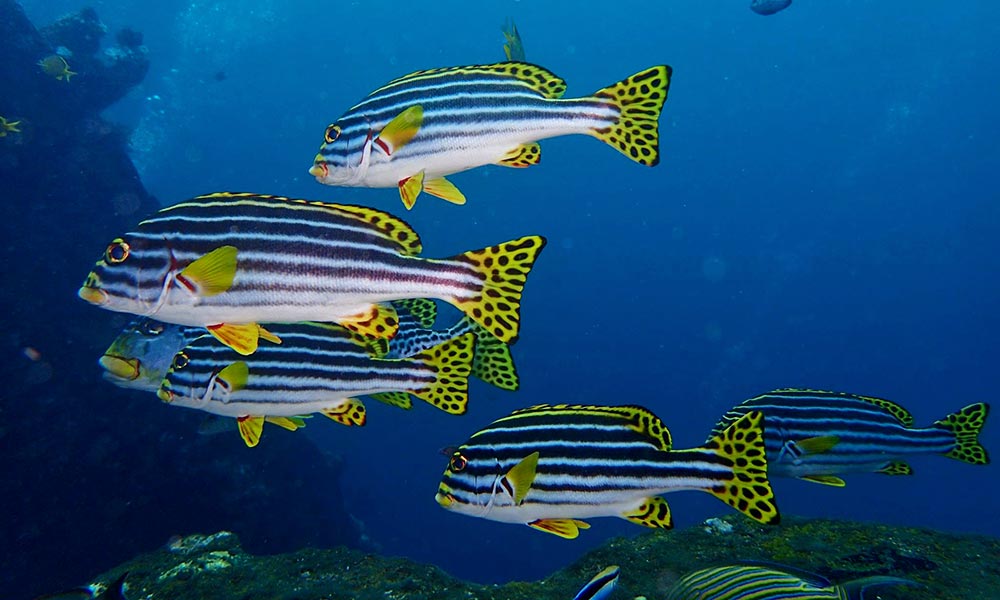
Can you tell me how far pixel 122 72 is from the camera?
74.4 ft

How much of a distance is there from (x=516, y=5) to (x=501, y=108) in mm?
107800

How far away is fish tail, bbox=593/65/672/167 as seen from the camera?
4.17 m

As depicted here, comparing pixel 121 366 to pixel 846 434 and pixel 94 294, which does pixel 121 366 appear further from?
pixel 846 434

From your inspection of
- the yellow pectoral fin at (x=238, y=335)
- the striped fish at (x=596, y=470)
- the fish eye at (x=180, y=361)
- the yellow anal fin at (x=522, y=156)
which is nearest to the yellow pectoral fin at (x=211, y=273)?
the yellow pectoral fin at (x=238, y=335)

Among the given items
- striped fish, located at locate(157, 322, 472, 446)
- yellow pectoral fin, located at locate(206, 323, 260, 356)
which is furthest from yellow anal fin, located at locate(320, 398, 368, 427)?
yellow pectoral fin, located at locate(206, 323, 260, 356)

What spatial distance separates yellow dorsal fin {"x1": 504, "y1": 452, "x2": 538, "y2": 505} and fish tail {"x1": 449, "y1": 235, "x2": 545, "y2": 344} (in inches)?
26.5

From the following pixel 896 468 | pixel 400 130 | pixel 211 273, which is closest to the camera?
pixel 211 273

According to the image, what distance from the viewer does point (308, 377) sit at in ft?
12.5

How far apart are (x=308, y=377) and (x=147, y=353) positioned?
1552 mm

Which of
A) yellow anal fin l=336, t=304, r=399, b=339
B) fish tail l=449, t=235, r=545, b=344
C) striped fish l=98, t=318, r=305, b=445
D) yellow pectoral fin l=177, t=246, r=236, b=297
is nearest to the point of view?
yellow pectoral fin l=177, t=246, r=236, b=297

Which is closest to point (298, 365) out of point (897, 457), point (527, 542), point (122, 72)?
point (897, 457)

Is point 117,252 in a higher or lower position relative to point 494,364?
lower

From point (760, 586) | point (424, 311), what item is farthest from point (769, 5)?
point (760, 586)

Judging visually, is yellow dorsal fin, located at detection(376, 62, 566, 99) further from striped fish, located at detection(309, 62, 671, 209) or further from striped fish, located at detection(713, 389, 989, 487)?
striped fish, located at detection(713, 389, 989, 487)
